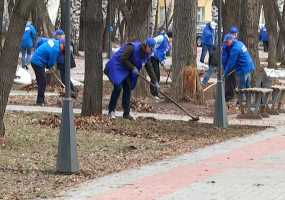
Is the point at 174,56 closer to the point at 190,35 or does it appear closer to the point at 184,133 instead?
the point at 190,35

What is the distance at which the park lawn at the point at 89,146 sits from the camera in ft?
→ 31.0

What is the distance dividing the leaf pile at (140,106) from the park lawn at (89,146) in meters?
1.84

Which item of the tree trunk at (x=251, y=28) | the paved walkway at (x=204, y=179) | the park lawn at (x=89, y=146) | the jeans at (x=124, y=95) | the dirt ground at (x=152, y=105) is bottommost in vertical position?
the paved walkway at (x=204, y=179)

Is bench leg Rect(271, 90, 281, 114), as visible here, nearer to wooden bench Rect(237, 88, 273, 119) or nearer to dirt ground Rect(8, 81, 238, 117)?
wooden bench Rect(237, 88, 273, 119)

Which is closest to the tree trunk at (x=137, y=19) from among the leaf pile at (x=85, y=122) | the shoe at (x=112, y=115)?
the shoe at (x=112, y=115)

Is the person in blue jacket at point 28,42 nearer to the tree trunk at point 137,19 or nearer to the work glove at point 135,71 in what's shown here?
the tree trunk at point 137,19

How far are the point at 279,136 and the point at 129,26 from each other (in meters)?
5.37

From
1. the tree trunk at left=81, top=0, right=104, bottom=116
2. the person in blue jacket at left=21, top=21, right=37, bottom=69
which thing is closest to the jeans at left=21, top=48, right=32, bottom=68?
the person in blue jacket at left=21, top=21, right=37, bottom=69

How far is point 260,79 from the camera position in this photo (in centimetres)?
1892

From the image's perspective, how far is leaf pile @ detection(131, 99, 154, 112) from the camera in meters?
17.4

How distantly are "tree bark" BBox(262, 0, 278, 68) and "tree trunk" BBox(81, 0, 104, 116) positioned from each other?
16.5 metres

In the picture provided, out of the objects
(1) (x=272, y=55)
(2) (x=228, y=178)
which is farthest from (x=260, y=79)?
(1) (x=272, y=55)

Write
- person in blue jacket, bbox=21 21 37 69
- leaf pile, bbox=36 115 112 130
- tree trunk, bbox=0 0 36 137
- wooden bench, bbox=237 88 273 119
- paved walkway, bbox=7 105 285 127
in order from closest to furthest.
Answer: tree trunk, bbox=0 0 36 137, leaf pile, bbox=36 115 112 130, paved walkway, bbox=7 105 285 127, wooden bench, bbox=237 88 273 119, person in blue jacket, bbox=21 21 37 69

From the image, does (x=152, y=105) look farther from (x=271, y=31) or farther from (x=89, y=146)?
(x=271, y=31)
